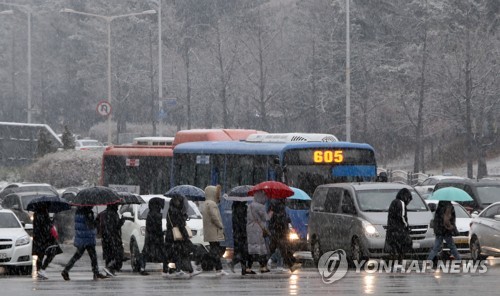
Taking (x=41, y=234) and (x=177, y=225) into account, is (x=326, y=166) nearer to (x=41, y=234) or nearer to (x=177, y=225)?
(x=177, y=225)

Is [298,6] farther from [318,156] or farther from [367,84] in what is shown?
[318,156]

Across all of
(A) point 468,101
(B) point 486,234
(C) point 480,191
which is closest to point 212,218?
(B) point 486,234

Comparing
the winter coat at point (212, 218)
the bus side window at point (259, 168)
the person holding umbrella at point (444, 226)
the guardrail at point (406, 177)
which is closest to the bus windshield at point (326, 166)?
the bus side window at point (259, 168)

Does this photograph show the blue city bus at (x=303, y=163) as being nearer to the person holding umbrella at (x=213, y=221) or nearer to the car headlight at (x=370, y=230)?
the car headlight at (x=370, y=230)

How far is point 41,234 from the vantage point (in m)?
23.2

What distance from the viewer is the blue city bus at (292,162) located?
30.2m

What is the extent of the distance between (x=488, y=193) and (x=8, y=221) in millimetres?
13271

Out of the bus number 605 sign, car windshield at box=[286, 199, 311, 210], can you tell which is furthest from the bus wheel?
the bus number 605 sign

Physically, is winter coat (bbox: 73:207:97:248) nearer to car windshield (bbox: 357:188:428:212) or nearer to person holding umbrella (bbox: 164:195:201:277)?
person holding umbrella (bbox: 164:195:201:277)

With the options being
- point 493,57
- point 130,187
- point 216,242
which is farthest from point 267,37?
point 216,242

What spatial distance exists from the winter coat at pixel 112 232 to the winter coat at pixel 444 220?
606 centimetres

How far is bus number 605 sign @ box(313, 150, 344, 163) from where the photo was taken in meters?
30.4

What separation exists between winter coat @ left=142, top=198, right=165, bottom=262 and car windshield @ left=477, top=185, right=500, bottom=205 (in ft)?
41.2

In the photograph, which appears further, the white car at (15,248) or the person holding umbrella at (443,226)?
the white car at (15,248)
